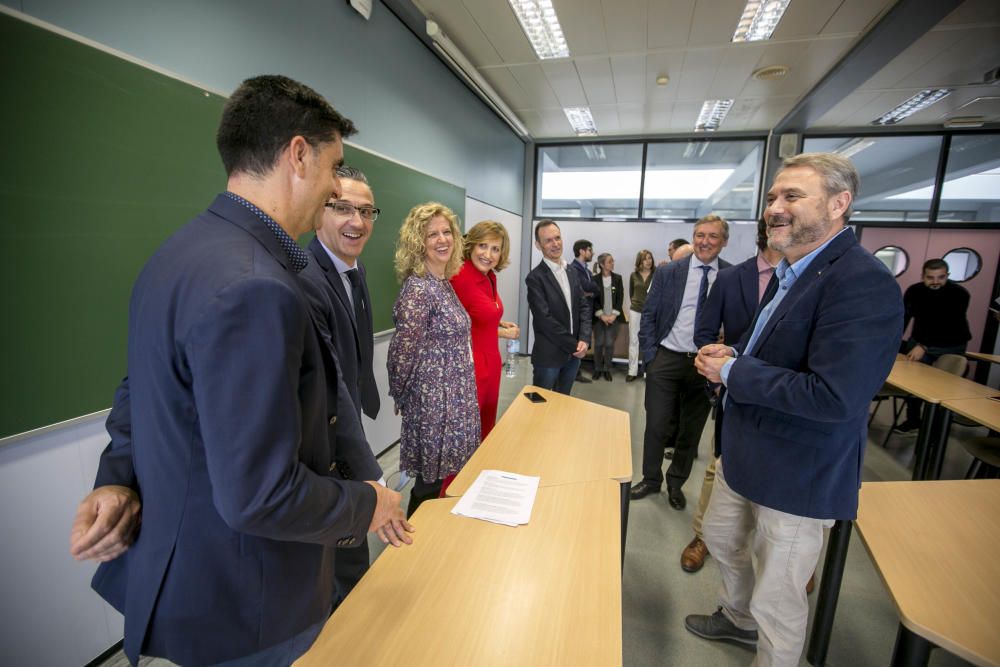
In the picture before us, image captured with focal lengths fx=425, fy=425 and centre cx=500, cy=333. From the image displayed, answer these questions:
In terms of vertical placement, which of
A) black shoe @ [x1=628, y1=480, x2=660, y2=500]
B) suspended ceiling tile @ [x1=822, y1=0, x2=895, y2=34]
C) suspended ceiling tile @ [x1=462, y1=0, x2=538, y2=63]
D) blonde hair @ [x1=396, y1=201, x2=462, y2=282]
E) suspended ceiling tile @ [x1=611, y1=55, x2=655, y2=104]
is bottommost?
black shoe @ [x1=628, y1=480, x2=660, y2=500]

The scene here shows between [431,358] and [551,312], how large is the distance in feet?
4.47

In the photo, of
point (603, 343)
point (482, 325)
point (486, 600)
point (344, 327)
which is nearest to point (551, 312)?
point (482, 325)

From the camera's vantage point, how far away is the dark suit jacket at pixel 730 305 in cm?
219

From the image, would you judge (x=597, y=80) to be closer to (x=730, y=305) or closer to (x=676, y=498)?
(x=730, y=305)

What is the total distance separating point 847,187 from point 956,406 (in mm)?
2359

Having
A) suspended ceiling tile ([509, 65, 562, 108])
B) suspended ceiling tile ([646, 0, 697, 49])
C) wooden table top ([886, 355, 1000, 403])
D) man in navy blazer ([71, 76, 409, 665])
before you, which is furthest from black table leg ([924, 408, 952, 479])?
suspended ceiling tile ([509, 65, 562, 108])

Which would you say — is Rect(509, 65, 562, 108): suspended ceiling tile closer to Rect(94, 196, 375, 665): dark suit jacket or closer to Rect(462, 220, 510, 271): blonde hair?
Rect(462, 220, 510, 271): blonde hair

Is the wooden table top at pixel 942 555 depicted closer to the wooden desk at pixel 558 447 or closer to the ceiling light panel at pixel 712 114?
the wooden desk at pixel 558 447

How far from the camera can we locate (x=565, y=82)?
164 inches

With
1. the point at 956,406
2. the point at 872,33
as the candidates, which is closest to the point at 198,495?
the point at 956,406

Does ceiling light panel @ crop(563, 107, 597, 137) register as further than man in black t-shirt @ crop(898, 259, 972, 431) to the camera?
Yes

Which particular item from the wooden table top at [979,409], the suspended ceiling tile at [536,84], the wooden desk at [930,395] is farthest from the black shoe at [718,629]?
the suspended ceiling tile at [536,84]

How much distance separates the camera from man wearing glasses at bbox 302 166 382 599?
1.43 metres

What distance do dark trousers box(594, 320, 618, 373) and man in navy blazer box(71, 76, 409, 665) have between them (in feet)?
16.5
